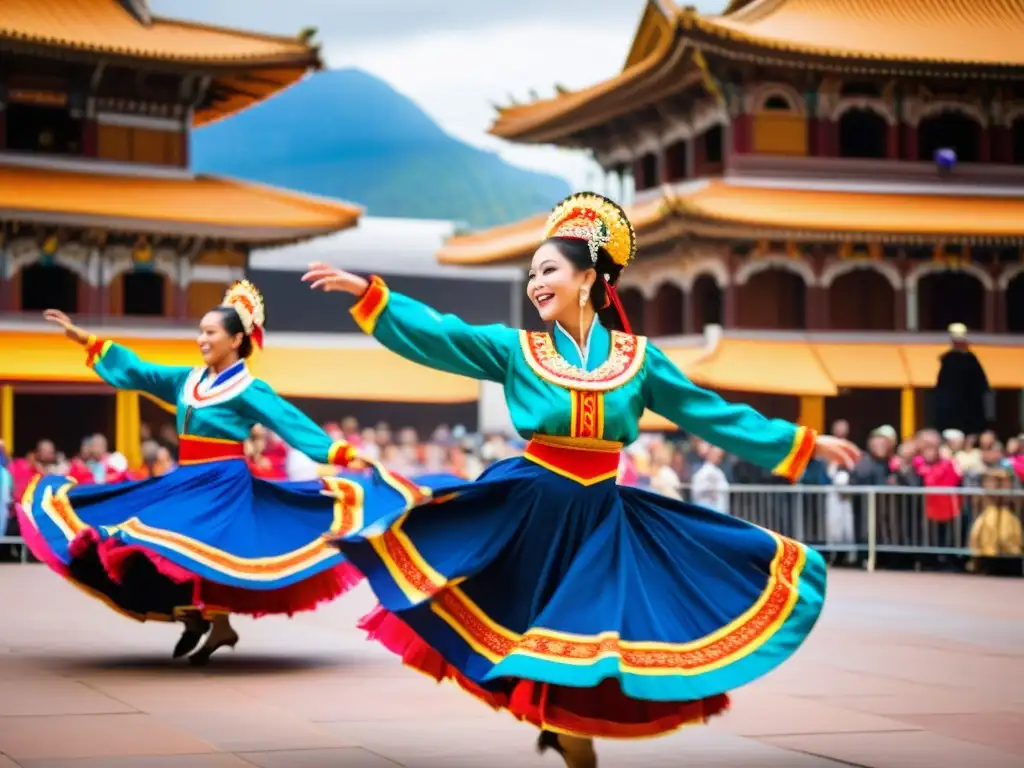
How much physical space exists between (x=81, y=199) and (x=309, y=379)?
6.09 meters

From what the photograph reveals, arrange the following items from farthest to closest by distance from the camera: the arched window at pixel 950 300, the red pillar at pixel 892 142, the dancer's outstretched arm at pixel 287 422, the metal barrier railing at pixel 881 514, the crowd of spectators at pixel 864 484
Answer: the red pillar at pixel 892 142, the arched window at pixel 950 300, the crowd of spectators at pixel 864 484, the metal barrier railing at pixel 881 514, the dancer's outstretched arm at pixel 287 422

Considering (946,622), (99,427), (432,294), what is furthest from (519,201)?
(946,622)

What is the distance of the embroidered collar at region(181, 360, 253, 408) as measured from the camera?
9.40 metres

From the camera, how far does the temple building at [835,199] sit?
96.5 feet

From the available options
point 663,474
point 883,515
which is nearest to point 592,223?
point 883,515

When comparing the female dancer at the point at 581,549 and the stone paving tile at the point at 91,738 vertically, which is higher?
the female dancer at the point at 581,549

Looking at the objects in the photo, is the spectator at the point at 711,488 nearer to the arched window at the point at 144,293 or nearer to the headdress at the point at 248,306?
the headdress at the point at 248,306

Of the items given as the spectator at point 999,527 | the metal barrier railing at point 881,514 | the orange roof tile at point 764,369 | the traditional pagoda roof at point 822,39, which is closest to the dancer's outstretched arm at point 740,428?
the metal barrier railing at point 881,514

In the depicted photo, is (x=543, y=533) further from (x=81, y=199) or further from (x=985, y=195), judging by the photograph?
(x=985, y=195)

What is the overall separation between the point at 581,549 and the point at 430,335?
0.85 metres

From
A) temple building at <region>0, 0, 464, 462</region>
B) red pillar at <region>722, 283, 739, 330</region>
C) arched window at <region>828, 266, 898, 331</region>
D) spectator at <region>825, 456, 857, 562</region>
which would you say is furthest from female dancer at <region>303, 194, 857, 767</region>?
arched window at <region>828, 266, 898, 331</region>

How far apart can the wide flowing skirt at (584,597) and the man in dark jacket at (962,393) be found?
1202 centimetres

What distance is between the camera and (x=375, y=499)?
9.41 metres

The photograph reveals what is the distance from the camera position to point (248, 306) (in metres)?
9.70
